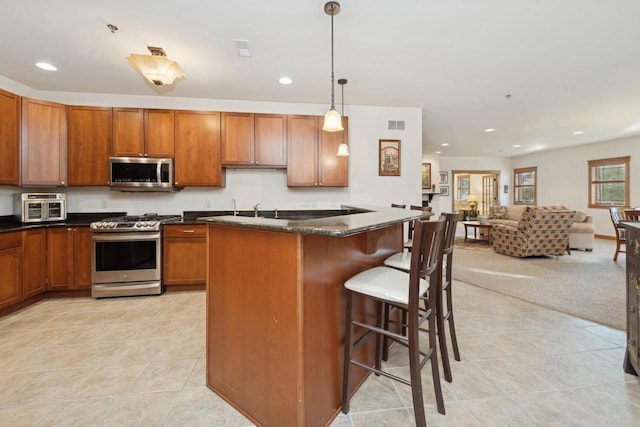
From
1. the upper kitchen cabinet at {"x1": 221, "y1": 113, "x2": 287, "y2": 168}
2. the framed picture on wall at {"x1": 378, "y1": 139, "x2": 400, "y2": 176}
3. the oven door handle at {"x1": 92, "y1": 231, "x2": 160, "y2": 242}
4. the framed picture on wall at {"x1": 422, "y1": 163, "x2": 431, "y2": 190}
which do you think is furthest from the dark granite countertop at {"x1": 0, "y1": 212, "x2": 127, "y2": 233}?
the framed picture on wall at {"x1": 422, "y1": 163, "x2": 431, "y2": 190}

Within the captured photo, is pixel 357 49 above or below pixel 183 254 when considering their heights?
above

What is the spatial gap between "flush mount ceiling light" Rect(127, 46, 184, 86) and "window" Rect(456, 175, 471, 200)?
11534mm

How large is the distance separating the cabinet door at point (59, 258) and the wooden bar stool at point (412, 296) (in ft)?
12.0

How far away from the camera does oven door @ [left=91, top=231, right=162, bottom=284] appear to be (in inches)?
128

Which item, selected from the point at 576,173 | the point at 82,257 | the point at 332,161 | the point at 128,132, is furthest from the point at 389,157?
the point at 576,173

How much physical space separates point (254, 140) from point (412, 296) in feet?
10.9

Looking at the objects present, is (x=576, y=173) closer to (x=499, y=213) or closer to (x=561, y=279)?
(x=499, y=213)

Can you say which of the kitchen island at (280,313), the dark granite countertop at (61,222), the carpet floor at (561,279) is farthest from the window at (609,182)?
the dark granite countertop at (61,222)

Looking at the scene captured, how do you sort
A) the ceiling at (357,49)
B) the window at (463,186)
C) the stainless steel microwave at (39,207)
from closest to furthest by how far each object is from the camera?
1. the ceiling at (357,49)
2. the stainless steel microwave at (39,207)
3. the window at (463,186)

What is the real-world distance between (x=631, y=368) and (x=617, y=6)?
270 cm

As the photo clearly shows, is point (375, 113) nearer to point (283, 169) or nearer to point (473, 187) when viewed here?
point (283, 169)

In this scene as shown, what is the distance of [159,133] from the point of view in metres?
3.73

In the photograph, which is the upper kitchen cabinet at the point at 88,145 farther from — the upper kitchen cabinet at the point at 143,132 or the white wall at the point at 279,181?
the white wall at the point at 279,181

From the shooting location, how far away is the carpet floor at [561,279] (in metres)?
2.90
